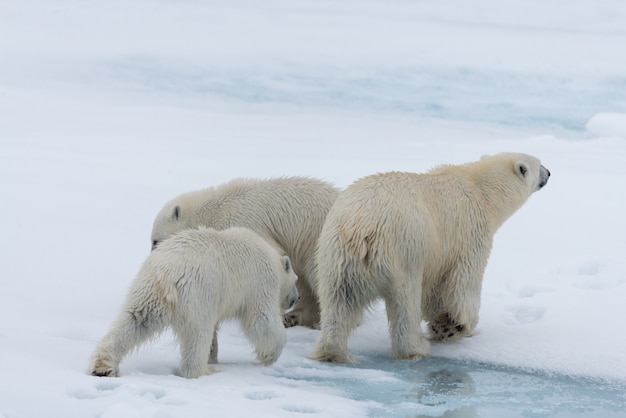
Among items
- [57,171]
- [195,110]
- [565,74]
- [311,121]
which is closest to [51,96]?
[195,110]

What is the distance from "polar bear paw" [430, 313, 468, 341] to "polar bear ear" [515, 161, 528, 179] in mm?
966

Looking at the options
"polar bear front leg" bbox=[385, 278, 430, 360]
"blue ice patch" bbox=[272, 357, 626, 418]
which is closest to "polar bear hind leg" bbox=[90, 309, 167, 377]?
"blue ice patch" bbox=[272, 357, 626, 418]

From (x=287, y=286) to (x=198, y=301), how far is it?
864 millimetres

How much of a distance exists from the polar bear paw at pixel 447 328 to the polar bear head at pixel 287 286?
0.84 m

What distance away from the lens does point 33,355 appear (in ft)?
13.4

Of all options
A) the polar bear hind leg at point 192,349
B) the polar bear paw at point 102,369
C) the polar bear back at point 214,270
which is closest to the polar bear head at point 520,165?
the polar bear back at point 214,270

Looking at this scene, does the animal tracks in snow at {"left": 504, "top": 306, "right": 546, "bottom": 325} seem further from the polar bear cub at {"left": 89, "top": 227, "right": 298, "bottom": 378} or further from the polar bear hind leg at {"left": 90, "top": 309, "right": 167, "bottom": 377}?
the polar bear hind leg at {"left": 90, "top": 309, "right": 167, "bottom": 377}

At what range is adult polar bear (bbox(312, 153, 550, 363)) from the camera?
4840 mm

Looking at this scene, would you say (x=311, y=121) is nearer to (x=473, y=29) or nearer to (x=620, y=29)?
(x=473, y=29)

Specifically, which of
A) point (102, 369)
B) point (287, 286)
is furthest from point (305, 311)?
point (102, 369)

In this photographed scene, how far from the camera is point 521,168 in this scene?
18.4 ft

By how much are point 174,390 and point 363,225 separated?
1.44 m

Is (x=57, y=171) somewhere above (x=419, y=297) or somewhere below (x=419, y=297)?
above

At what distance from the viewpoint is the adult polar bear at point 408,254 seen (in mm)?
4840
